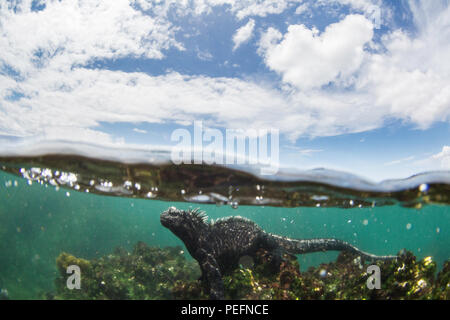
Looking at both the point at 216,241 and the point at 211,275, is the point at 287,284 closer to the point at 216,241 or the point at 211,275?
the point at 211,275

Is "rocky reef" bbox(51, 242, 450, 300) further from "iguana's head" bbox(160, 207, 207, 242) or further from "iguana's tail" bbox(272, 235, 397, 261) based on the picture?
"iguana's head" bbox(160, 207, 207, 242)

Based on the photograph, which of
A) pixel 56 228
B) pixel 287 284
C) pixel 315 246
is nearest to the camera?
pixel 287 284

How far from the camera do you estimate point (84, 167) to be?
396 inches

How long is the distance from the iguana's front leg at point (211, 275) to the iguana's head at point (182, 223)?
67cm

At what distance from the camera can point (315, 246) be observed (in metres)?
10.6

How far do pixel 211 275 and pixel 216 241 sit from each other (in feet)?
4.55

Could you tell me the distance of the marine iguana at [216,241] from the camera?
265 inches

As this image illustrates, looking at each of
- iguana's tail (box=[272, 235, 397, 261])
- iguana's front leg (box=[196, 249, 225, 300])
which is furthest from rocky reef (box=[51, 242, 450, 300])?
iguana's tail (box=[272, 235, 397, 261])

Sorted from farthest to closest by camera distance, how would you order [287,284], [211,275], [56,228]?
[56,228], [287,284], [211,275]

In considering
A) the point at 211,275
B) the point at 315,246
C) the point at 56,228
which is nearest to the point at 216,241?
the point at 211,275

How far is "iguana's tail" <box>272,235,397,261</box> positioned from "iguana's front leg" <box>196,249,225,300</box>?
3762 millimetres

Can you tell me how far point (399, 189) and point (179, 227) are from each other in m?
10.4
